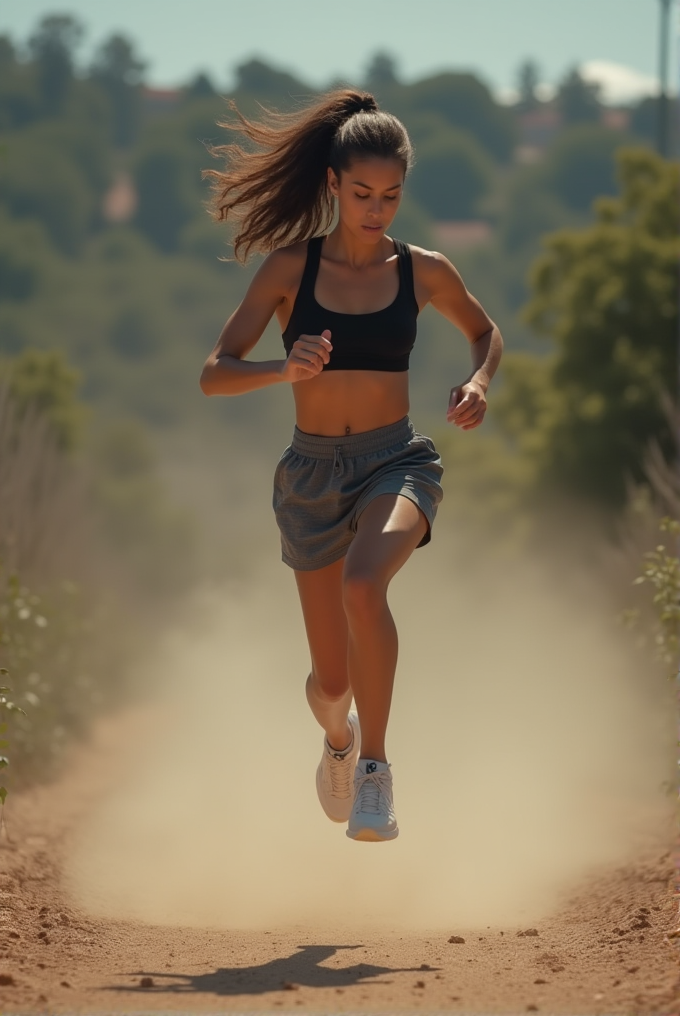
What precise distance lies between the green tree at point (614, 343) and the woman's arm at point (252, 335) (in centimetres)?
1065

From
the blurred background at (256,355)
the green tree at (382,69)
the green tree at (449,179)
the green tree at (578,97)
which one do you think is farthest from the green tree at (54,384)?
the green tree at (578,97)

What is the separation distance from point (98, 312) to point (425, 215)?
54.2ft

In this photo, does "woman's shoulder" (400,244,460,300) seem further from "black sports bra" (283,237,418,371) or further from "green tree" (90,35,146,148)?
"green tree" (90,35,146,148)

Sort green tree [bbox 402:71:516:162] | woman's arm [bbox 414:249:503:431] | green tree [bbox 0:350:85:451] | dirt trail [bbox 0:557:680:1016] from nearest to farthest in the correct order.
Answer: dirt trail [bbox 0:557:680:1016], woman's arm [bbox 414:249:503:431], green tree [bbox 0:350:85:451], green tree [bbox 402:71:516:162]

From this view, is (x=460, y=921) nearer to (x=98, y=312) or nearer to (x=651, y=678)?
(x=651, y=678)

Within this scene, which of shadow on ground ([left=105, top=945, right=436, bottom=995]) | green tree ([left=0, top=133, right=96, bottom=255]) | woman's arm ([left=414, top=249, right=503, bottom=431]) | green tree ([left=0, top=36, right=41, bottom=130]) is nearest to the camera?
shadow on ground ([left=105, top=945, right=436, bottom=995])

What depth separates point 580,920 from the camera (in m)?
6.34

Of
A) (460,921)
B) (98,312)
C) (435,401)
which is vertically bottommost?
(460,921)

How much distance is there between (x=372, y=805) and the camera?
5.05 m

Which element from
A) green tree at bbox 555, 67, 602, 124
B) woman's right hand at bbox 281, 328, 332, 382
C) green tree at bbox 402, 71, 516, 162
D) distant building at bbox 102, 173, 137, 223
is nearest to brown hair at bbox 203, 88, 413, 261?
woman's right hand at bbox 281, 328, 332, 382

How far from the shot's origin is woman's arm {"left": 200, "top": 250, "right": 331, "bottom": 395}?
16.7 ft

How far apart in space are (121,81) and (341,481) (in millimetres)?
92545

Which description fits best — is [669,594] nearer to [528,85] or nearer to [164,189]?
[164,189]

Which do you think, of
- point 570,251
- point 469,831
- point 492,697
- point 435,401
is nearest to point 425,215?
point 435,401
